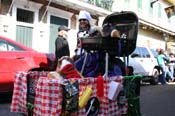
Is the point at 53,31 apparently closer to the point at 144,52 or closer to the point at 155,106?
the point at 144,52

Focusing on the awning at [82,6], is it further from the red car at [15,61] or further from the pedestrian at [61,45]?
the red car at [15,61]

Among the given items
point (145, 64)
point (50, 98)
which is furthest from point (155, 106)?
point (145, 64)

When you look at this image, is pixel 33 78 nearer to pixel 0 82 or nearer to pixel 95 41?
pixel 95 41

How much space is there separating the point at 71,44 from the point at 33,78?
17.2 meters

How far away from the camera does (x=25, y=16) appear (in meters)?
18.1

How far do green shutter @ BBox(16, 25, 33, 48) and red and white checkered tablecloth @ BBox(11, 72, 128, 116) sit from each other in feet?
43.3

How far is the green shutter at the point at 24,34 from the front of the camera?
17.3 meters

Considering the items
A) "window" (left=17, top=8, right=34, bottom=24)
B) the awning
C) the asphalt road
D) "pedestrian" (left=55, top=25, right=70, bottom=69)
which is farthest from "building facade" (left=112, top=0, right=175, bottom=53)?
"pedestrian" (left=55, top=25, right=70, bottom=69)

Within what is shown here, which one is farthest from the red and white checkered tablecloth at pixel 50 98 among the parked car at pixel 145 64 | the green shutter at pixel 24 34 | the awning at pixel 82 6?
the awning at pixel 82 6

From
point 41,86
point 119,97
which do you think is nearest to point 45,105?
point 41,86

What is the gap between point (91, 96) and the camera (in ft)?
13.2

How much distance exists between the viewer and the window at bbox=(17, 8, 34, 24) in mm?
17472

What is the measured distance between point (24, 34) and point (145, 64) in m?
5.54

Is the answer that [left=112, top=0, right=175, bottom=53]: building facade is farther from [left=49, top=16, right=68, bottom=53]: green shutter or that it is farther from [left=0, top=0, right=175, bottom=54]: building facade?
[left=49, top=16, right=68, bottom=53]: green shutter
